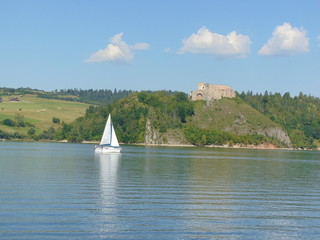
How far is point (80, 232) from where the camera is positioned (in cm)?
2969

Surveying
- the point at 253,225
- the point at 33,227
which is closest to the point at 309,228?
the point at 253,225

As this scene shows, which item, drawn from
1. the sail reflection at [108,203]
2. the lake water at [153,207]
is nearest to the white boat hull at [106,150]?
the sail reflection at [108,203]

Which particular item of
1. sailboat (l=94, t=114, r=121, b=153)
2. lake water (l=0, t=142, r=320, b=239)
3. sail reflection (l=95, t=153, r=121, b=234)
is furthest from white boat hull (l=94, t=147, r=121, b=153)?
lake water (l=0, t=142, r=320, b=239)

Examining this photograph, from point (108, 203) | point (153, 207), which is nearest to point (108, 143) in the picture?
point (108, 203)

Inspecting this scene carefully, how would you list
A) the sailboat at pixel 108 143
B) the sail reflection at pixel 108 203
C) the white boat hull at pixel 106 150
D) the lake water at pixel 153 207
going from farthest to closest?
the sailboat at pixel 108 143, the white boat hull at pixel 106 150, the sail reflection at pixel 108 203, the lake water at pixel 153 207

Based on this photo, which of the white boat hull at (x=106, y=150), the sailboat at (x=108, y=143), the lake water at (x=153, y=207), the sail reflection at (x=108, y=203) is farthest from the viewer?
the sailboat at (x=108, y=143)

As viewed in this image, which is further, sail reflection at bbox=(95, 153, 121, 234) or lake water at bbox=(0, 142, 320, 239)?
sail reflection at bbox=(95, 153, 121, 234)

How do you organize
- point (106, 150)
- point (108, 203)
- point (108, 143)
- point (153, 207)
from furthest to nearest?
point (108, 143)
point (106, 150)
point (108, 203)
point (153, 207)

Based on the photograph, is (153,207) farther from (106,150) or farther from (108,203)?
(106,150)

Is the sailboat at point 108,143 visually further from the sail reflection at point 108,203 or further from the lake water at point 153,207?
the lake water at point 153,207

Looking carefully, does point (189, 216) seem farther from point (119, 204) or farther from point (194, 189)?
point (194, 189)

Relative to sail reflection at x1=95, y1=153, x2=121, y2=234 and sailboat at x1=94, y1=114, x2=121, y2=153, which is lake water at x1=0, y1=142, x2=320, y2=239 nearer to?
sail reflection at x1=95, y1=153, x2=121, y2=234

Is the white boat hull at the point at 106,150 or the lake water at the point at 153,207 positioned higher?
the white boat hull at the point at 106,150

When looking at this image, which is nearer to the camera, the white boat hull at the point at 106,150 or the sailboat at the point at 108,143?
the white boat hull at the point at 106,150
